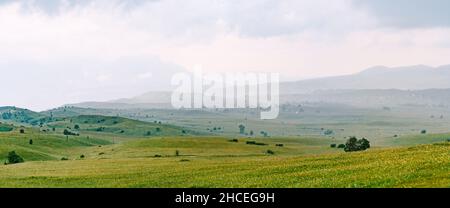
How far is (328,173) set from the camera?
45000 mm

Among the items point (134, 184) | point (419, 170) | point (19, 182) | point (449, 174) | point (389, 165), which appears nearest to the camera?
point (449, 174)
